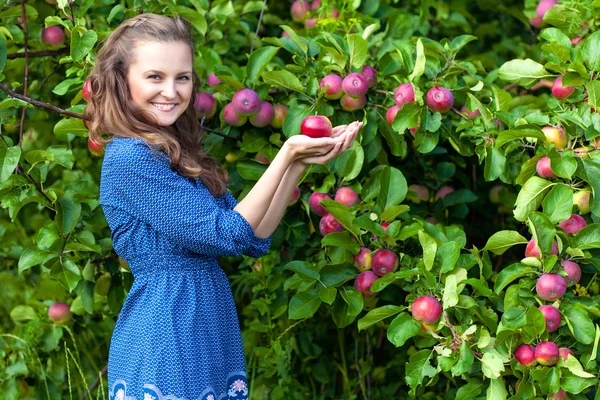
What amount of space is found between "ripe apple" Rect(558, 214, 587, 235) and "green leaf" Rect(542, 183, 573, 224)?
0.30 ft

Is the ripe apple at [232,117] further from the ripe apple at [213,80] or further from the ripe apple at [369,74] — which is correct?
the ripe apple at [369,74]

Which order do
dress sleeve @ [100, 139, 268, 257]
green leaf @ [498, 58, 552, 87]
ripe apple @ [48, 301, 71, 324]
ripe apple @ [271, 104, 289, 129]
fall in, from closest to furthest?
dress sleeve @ [100, 139, 268, 257] → green leaf @ [498, 58, 552, 87] → ripe apple @ [271, 104, 289, 129] → ripe apple @ [48, 301, 71, 324]

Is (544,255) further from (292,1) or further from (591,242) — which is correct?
(292,1)

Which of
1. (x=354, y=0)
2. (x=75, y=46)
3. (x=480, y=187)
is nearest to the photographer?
(x=75, y=46)

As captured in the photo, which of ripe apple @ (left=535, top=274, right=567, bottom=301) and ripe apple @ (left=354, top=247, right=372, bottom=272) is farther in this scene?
ripe apple @ (left=354, top=247, right=372, bottom=272)

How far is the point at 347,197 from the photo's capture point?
2.03 m

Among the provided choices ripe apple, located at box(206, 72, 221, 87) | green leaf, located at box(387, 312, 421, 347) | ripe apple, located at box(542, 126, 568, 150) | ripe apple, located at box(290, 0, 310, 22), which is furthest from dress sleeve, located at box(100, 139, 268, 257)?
ripe apple, located at box(290, 0, 310, 22)

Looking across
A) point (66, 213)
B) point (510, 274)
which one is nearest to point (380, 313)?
point (510, 274)

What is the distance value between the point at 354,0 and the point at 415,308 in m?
1.01

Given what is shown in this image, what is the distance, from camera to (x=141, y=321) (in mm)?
1616


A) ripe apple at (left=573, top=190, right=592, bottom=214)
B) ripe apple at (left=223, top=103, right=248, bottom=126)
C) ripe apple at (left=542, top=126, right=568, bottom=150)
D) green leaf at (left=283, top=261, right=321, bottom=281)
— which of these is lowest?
green leaf at (left=283, top=261, right=321, bottom=281)

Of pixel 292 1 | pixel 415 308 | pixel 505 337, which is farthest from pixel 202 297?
pixel 292 1

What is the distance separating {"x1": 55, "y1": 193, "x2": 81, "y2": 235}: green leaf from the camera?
196cm

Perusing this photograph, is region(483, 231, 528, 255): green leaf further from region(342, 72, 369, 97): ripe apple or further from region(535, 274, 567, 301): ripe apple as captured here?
region(342, 72, 369, 97): ripe apple
